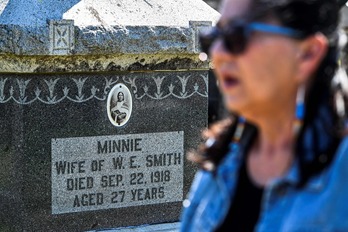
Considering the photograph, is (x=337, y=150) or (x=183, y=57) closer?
(x=337, y=150)

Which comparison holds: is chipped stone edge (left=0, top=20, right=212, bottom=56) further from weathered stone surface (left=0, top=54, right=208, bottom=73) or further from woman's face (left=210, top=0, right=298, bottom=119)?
woman's face (left=210, top=0, right=298, bottom=119)

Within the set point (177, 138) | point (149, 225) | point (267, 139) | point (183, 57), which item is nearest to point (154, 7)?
point (183, 57)

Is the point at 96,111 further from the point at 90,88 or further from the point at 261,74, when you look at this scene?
the point at 261,74

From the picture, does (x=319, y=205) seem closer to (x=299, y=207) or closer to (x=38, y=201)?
(x=299, y=207)

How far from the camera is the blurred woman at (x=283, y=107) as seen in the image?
5.74 ft

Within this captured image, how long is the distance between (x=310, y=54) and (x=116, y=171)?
150 inches

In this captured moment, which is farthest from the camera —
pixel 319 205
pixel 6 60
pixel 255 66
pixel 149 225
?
pixel 149 225

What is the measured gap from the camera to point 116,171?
5.57 m

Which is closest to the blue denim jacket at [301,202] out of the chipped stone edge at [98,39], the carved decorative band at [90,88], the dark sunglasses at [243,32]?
the dark sunglasses at [243,32]

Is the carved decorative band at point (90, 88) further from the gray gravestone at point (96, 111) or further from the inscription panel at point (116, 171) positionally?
the inscription panel at point (116, 171)

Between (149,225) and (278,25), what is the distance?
402cm

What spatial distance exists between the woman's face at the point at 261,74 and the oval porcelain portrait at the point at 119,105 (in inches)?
146

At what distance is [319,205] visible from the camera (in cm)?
169

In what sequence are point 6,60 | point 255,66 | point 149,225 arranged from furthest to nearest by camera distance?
point 149,225 < point 6,60 < point 255,66
